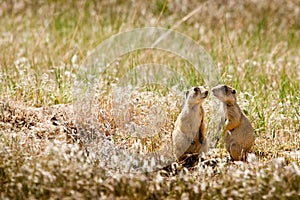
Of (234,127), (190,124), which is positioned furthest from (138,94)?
(234,127)

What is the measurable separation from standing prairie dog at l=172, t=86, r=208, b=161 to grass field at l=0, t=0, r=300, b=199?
197 millimetres

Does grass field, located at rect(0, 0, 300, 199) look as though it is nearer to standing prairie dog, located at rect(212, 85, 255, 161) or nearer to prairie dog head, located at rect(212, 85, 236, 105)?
standing prairie dog, located at rect(212, 85, 255, 161)

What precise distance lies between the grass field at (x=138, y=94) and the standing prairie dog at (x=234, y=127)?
0.57 feet

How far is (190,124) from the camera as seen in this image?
5590 millimetres

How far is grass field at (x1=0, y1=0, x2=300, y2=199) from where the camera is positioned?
4.59 metres

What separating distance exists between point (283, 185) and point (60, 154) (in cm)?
149

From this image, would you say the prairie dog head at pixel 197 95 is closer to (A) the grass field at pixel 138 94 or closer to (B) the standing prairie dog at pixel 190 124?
(B) the standing prairie dog at pixel 190 124

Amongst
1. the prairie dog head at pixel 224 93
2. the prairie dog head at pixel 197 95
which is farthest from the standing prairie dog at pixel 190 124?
the prairie dog head at pixel 224 93

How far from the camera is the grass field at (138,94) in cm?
459

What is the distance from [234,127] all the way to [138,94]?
147cm

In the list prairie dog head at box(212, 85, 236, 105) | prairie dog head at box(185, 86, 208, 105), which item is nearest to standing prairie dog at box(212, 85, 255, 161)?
prairie dog head at box(212, 85, 236, 105)

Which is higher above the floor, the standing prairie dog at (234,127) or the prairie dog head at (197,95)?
the prairie dog head at (197,95)

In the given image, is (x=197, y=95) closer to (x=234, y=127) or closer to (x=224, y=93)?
(x=224, y=93)

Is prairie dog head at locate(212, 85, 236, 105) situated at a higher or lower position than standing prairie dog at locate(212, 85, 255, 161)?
higher
